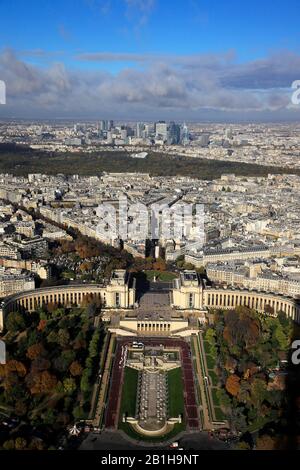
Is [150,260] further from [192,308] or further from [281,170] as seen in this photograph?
[281,170]

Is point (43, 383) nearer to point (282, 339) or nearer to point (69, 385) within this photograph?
point (69, 385)

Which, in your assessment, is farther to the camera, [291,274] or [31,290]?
[291,274]

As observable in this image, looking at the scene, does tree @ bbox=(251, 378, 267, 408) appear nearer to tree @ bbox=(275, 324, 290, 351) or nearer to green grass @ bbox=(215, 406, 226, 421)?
green grass @ bbox=(215, 406, 226, 421)

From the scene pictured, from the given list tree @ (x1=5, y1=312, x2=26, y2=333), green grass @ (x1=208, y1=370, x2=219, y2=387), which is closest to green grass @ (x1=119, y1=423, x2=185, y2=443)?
green grass @ (x1=208, y1=370, x2=219, y2=387)

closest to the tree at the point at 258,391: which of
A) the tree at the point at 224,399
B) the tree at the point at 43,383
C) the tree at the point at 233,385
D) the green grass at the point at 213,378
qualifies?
the tree at the point at 233,385

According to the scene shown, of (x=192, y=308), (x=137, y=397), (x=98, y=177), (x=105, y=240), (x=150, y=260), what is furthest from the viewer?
(x=98, y=177)

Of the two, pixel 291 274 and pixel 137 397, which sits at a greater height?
pixel 291 274
